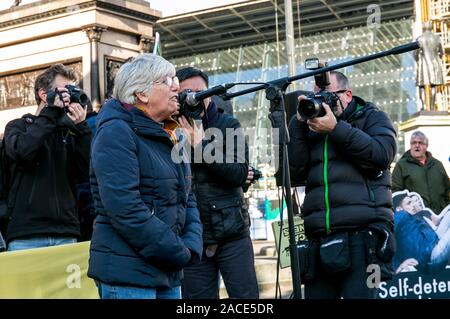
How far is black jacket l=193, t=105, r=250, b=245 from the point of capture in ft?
15.2

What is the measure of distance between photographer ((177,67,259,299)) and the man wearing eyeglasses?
437cm

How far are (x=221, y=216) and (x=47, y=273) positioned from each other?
1381 millimetres

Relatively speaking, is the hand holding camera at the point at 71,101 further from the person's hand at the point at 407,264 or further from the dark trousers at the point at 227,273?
the person's hand at the point at 407,264

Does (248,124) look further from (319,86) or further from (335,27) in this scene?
(319,86)

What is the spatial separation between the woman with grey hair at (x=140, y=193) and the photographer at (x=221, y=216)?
1.04m

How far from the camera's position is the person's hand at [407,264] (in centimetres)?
763

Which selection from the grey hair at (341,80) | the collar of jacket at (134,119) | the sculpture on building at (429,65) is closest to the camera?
the collar of jacket at (134,119)

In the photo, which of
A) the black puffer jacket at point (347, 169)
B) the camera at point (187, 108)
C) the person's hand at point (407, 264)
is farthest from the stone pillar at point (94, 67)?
the camera at point (187, 108)

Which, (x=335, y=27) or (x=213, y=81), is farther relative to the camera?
(x=213, y=81)

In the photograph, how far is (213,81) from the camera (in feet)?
179

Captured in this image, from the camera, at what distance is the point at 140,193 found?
3.37 metres

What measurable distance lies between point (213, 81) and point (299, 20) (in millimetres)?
10515

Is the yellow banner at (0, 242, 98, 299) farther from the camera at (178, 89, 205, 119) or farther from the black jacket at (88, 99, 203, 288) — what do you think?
the black jacket at (88, 99, 203, 288)
